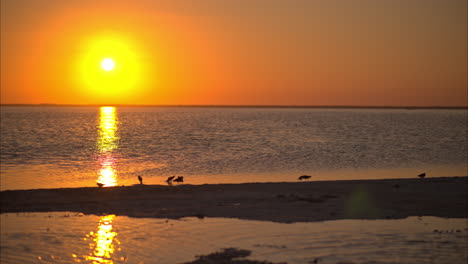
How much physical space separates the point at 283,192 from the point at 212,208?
188 inches

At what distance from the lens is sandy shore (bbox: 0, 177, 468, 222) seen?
2017 centimetres

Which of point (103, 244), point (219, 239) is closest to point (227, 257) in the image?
point (219, 239)

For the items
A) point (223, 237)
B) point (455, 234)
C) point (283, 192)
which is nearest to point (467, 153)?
point (283, 192)

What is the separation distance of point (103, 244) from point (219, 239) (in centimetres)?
353

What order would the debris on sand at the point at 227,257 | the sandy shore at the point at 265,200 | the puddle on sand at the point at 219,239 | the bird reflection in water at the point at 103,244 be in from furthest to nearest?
1. the sandy shore at the point at 265,200
2. the puddle on sand at the point at 219,239
3. the bird reflection in water at the point at 103,244
4. the debris on sand at the point at 227,257

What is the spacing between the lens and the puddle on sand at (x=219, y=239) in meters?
14.2

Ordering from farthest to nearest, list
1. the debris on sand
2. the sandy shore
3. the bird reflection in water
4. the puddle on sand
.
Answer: the sandy shore
the puddle on sand
the bird reflection in water
the debris on sand

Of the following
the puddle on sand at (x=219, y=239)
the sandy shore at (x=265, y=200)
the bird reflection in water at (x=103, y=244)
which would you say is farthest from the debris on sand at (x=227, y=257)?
the sandy shore at (x=265, y=200)

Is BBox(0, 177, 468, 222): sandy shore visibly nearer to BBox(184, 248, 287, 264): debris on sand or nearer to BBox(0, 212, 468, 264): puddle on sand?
BBox(0, 212, 468, 264): puddle on sand

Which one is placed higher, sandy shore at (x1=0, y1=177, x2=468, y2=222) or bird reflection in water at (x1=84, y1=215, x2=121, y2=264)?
bird reflection in water at (x1=84, y1=215, x2=121, y2=264)

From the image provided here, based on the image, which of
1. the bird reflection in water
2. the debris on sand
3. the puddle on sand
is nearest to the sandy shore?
the puddle on sand

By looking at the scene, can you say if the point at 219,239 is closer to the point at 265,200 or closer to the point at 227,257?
the point at 227,257

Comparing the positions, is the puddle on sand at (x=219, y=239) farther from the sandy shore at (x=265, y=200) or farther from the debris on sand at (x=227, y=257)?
the sandy shore at (x=265, y=200)

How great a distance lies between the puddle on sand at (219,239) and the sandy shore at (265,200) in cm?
104
